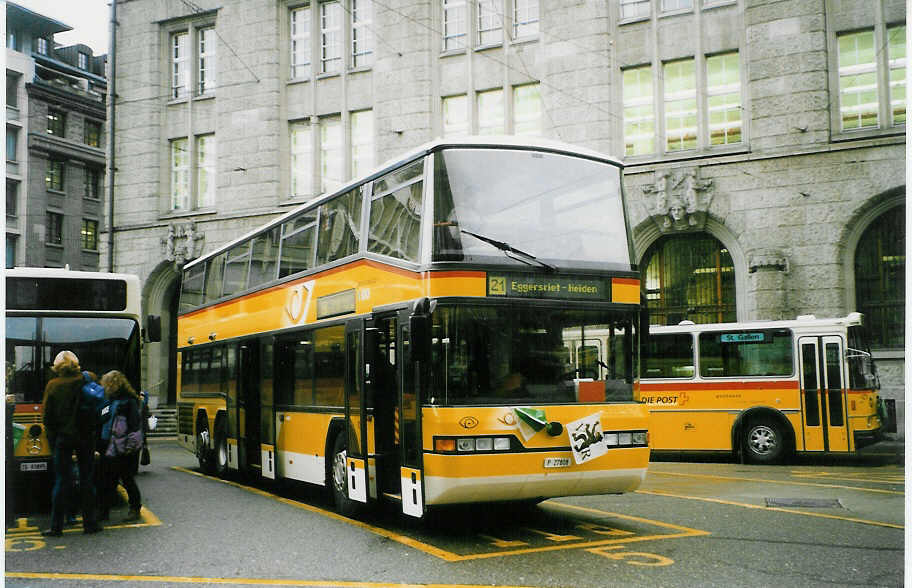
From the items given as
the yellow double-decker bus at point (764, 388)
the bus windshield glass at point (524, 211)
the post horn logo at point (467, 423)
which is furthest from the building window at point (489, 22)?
the post horn logo at point (467, 423)

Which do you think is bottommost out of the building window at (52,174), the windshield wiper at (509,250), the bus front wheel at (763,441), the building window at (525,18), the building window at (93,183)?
the bus front wheel at (763,441)

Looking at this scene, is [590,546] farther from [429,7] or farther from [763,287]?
[429,7]

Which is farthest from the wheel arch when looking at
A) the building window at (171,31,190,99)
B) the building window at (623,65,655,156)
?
the building window at (171,31,190,99)

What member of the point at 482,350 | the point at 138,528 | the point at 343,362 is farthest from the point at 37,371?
the point at 482,350

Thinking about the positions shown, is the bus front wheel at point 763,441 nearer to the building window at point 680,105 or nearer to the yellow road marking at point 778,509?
the yellow road marking at point 778,509

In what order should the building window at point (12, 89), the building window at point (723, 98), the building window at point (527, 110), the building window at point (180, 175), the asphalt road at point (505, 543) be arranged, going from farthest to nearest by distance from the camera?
1. the building window at point (180, 175)
2. the building window at point (527, 110)
3. the building window at point (723, 98)
4. the building window at point (12, 89)
5. the asphalt road at point (505, 543)

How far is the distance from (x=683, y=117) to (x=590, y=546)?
16496mm

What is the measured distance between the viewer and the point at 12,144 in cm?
1178

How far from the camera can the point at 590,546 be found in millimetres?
8531

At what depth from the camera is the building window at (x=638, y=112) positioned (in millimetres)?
23469

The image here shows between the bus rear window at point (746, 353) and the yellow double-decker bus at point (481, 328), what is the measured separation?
895cm

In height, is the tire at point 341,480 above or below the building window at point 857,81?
below

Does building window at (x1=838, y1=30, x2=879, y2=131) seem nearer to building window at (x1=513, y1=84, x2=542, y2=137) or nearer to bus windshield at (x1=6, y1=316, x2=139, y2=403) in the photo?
building window at (x1=513, y1=84, x2=542, y2=137)

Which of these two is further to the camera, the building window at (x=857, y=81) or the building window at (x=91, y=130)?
the building window at (x=91, y=130)
